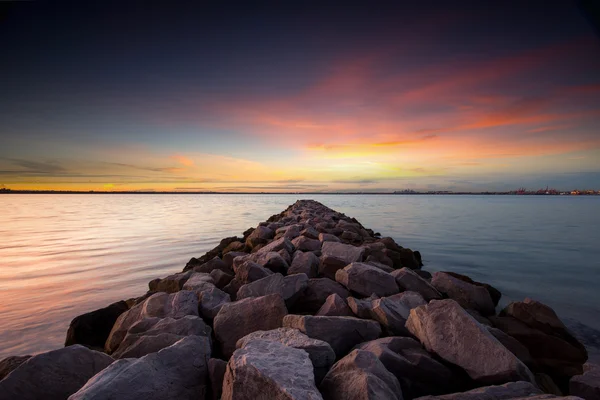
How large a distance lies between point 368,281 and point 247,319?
1740 millimetres

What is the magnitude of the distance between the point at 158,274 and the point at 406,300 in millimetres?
6804

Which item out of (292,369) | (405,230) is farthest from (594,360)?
(405,230)

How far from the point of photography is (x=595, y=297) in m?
6.50

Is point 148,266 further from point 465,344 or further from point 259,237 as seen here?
point 465,344

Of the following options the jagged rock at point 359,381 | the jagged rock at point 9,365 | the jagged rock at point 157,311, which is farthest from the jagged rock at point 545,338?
the jagged rock at point 9,365

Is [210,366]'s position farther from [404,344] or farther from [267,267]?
[267,267]

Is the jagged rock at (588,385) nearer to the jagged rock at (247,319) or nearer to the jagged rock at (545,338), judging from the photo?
the jagged rock at (545,338)

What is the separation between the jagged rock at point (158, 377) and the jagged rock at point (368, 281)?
7.15ft

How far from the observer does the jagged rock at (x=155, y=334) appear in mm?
2412

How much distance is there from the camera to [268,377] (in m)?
1.62

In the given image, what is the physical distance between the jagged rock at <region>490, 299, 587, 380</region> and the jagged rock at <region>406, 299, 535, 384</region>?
1.34m

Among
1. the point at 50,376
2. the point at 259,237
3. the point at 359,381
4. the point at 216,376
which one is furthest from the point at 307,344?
the point at 259,237

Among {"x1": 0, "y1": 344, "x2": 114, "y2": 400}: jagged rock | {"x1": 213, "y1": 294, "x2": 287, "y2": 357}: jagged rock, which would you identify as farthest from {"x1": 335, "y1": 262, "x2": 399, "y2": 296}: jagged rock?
{"x1": 0, "y1": 344, "x2": 114, "y2": 400}: jagged rock

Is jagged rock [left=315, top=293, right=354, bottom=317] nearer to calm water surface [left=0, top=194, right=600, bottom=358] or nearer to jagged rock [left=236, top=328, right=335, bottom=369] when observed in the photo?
jagged rock [left=236, top=328, right=335, bottom=369]
